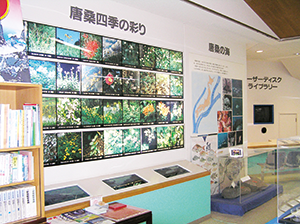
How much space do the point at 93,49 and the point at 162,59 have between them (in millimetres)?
1205

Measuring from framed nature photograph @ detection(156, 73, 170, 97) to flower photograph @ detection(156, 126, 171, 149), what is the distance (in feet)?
1.71

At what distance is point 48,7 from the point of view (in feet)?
9.48

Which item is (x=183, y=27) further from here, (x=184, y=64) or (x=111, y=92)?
(x=111, y=92)

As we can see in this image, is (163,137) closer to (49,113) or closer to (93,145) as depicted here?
(93,145)

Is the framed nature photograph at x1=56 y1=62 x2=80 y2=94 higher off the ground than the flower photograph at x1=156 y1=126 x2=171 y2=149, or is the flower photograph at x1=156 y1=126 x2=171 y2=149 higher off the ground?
the framed nature photograph at x1=56 y1=62 x2=80 y2=94

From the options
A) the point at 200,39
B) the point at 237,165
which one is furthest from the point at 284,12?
the point at 237,165

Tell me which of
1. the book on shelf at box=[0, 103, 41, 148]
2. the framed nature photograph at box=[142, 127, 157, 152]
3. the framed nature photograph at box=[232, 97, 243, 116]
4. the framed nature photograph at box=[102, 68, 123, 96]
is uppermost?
the framed nature photograph at box=[102, 68, 123, 96]

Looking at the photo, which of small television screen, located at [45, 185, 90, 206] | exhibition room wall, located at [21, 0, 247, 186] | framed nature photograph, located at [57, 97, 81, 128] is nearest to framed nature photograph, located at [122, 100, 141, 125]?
exhibition room wall, located at [21, 0, 247, 186]

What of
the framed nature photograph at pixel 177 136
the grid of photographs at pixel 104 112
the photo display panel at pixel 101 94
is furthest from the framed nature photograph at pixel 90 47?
the framed nature photograph at pixel 177 136

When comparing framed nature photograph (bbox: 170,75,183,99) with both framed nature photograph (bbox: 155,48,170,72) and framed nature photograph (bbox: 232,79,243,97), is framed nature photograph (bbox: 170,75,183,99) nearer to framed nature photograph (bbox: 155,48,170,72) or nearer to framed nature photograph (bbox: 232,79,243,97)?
framed nature photograph (bbox: 155,48,170,72)

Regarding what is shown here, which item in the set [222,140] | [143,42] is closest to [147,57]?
[143,42]

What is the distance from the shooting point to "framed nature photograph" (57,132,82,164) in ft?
9.74

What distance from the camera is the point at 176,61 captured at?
4.33 metres

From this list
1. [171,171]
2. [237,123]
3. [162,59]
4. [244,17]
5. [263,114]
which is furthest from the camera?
[263,114]
